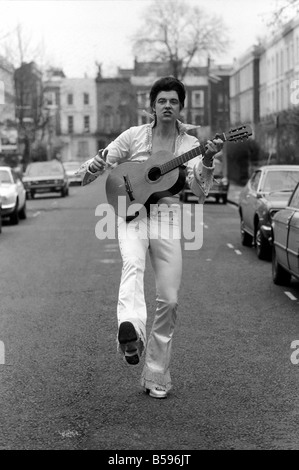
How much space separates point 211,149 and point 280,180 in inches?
427

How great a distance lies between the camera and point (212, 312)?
32.3 ft

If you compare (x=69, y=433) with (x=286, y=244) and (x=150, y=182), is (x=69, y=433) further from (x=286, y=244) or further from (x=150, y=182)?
(x=286, y=244)

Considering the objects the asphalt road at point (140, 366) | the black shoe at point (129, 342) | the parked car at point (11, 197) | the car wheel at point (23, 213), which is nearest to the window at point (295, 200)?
the asphalt road at point (140, 366)

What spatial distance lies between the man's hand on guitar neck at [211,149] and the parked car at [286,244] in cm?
468

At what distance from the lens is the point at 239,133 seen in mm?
5918

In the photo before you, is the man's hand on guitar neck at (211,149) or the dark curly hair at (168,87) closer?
the man's hand on guitar neck at (211,149)

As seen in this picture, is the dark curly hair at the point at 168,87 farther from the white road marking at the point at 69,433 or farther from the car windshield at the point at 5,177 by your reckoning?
the car windshield at the point at 5,177

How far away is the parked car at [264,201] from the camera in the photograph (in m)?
15.1

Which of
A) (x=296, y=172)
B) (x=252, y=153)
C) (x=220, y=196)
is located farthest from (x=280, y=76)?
(x=296, y=172)

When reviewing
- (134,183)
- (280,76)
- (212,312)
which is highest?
(280,76)

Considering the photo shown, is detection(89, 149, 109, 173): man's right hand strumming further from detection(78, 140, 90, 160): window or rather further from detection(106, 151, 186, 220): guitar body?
detection(78, 140, 90, 160): window
